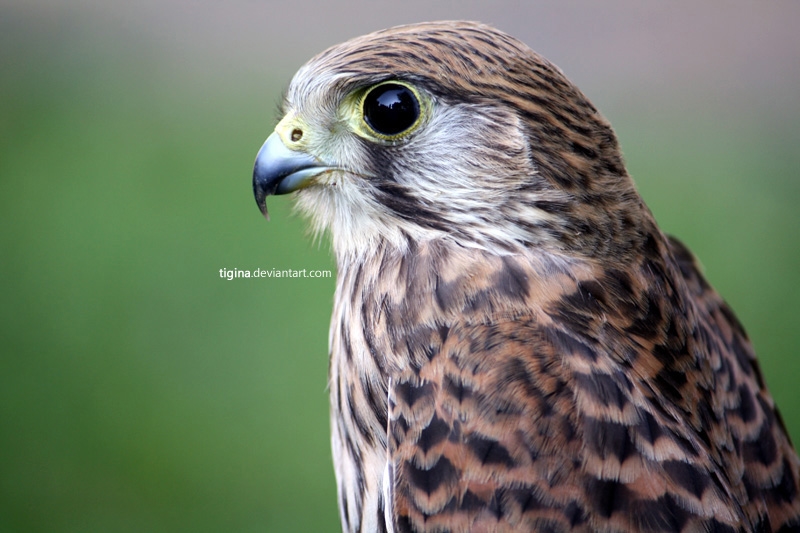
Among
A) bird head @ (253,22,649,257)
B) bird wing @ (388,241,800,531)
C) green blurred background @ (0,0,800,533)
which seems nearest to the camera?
bird wing @ (388,241,800,531)

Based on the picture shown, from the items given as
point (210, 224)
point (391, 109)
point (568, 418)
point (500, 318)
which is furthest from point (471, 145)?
point (210, 224)

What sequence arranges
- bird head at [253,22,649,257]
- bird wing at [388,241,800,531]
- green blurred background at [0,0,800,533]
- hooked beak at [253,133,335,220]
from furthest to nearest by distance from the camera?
green blurred background at [0,0,800,533] → hooked beak at [253,133,335,220] → bird head at [253,22,649,257] → bird wing at [388,241,800,531]

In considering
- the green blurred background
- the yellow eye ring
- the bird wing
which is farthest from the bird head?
the green blurred background

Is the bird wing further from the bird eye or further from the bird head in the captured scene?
the bird eye

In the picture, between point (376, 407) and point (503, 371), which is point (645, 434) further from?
point (376, 407)

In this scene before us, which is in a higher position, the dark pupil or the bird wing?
the dark pupil

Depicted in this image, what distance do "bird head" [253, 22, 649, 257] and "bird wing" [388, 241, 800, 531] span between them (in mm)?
119

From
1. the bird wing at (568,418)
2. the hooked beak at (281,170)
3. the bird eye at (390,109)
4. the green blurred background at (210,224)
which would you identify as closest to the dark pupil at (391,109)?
the bird eye at (390,109)

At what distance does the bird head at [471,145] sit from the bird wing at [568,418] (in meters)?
0.12

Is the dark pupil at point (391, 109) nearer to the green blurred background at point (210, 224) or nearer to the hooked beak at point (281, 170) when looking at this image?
the hooked beak at point (281, 170)

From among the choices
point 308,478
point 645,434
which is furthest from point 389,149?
point 308,478

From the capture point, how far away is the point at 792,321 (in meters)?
5.15

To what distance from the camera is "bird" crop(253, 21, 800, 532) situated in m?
1.65

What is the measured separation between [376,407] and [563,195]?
656 mm
